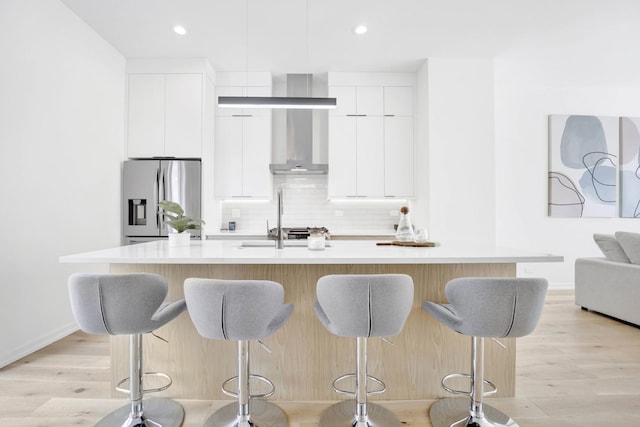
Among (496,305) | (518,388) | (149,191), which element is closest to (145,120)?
(149,191)

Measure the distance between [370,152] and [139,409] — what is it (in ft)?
11.9

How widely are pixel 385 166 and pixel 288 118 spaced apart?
144 centimetres

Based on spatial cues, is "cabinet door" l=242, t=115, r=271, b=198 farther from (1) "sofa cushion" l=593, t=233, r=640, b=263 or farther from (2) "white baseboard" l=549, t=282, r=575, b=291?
(2) "white baseboard" l=549, t=282, r=575, b=291

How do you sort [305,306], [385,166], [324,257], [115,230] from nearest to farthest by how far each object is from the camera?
1. [324,257]
2. [305,306]
3. [115,230]
4. [385,166]

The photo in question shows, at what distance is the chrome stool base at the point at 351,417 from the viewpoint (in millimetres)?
1827

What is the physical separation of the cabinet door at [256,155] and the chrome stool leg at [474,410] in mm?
3174

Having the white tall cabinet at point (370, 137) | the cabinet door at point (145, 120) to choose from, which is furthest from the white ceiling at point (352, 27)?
the cabinet door at point (145, 120)

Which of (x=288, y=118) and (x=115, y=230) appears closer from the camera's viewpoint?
(x=115, y=230)

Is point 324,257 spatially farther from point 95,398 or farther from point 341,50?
point 341,50

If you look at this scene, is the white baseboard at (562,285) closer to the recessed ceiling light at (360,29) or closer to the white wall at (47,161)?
the recessed ceiling light at (360,29)

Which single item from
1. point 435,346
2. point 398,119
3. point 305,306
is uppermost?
point 398,119

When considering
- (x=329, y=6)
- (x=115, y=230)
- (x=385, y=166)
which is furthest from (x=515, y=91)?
(x=115, y=230)

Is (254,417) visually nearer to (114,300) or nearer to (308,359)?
(308,359)

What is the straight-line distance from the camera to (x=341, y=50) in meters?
3.96
